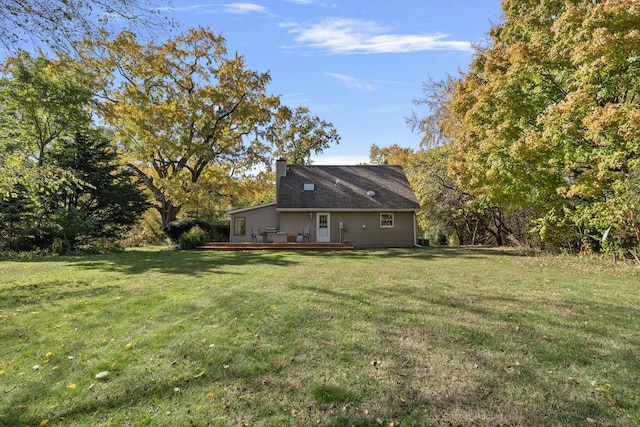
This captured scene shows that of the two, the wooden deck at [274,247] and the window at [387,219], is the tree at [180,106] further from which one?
the window at [387,219]

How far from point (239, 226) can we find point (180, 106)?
9652mm

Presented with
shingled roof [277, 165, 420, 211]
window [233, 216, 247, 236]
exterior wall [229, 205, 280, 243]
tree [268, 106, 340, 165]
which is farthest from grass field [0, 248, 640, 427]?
tree [268, 106, 340, 165]

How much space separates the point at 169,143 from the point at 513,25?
64.0ft

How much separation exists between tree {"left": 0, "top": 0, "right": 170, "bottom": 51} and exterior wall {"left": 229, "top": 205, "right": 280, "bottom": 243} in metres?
13.7

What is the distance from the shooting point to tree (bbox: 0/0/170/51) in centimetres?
624

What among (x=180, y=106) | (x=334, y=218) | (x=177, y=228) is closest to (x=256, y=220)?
(x=177, y=228)

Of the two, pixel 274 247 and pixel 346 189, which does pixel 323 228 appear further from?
pixel 274 247

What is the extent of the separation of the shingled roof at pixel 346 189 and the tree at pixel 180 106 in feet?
19.2

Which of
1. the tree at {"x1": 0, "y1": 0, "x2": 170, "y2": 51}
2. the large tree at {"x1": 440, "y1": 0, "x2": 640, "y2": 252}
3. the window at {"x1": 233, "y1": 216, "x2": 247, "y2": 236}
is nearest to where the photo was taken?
the tree at {"x1": 0, "y1": 0, "x2": 170, "y2": 51}

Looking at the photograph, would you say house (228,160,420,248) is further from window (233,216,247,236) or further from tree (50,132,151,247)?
tree (50,132,151,247)

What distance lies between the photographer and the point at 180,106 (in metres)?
22.7

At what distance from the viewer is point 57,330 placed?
453 centimetres

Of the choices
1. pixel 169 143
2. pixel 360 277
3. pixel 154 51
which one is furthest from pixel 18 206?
pixel 360 277

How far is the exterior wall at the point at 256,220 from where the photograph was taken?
20047 millimetres
